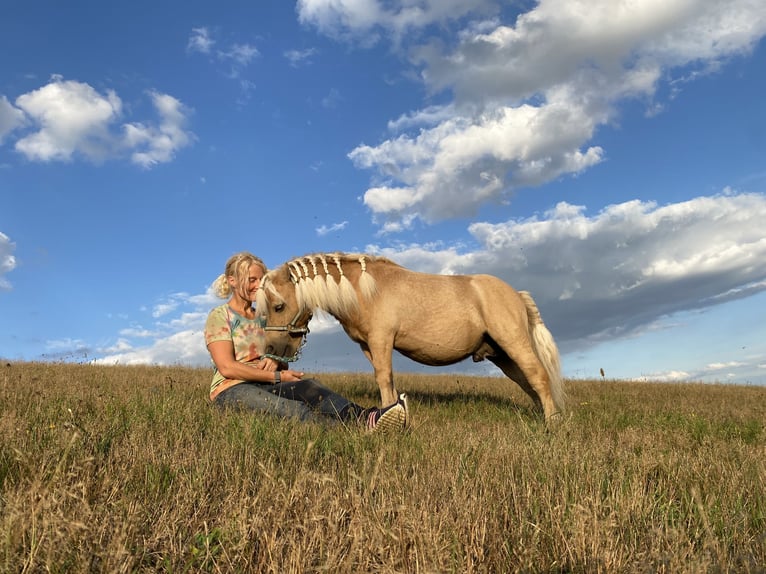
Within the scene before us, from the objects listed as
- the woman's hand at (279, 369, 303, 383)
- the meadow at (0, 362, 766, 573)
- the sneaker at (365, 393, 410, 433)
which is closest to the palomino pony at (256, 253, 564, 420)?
the woman's hand at (279, 369, 303, 383)

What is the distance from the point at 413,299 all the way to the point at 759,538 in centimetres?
477

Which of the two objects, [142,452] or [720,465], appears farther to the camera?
[720,465]

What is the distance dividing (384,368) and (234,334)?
6.45ft

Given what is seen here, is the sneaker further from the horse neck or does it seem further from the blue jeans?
the horse neck

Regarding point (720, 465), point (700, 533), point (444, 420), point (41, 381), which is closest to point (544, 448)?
point (720, 465)

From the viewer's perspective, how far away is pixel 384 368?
21.8ft

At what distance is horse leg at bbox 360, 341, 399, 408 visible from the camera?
661cm

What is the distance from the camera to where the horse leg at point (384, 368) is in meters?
6.61

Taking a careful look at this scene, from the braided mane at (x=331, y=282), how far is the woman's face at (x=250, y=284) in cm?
63

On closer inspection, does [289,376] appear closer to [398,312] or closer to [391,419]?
[391,419]

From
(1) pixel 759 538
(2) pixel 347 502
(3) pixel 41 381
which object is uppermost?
(3) pixel 41 381

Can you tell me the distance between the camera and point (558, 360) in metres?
7.96

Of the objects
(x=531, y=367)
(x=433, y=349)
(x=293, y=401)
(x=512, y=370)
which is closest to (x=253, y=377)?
(x=293, y=401)

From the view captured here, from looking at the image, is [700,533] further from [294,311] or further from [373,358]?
[294,311]
